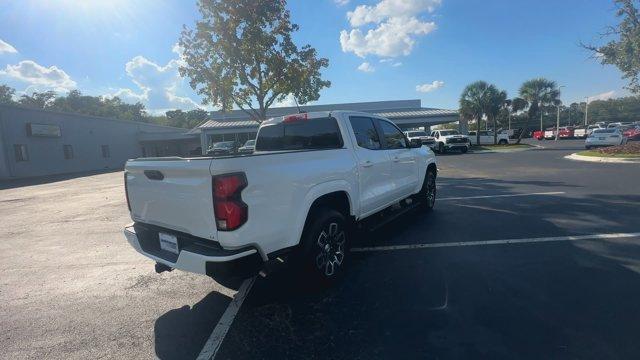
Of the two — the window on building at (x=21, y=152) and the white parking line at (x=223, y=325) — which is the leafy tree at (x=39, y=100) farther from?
the white parking line at (x=223, y=325)

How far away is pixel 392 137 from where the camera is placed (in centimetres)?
588

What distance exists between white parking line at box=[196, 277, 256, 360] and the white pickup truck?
548mm

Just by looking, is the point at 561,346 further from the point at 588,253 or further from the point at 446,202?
the point at 446,202

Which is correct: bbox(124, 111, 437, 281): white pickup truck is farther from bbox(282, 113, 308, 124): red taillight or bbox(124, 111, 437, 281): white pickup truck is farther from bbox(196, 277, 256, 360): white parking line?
bbox(196, 277, 256, 360): white parking line

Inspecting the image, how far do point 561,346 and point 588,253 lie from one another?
2.47 metres

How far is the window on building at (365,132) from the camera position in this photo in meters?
4.86

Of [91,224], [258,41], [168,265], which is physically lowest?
[91,224]

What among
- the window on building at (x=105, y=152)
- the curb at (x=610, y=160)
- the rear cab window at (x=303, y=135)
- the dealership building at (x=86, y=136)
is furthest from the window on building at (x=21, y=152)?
the curb at (x=610, y=160)

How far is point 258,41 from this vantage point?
47.4 feet

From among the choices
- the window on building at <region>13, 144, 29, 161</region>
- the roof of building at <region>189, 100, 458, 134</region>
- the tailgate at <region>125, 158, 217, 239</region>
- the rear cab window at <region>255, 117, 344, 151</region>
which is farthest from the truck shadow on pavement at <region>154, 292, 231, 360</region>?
the roof of building at <region>189, 100, 458, 134</region>

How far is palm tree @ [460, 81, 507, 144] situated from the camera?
36031mm

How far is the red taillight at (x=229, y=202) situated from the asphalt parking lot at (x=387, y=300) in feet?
3.43

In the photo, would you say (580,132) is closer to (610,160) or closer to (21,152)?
(610,160)

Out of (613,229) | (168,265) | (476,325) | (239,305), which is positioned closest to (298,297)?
(239,305)
